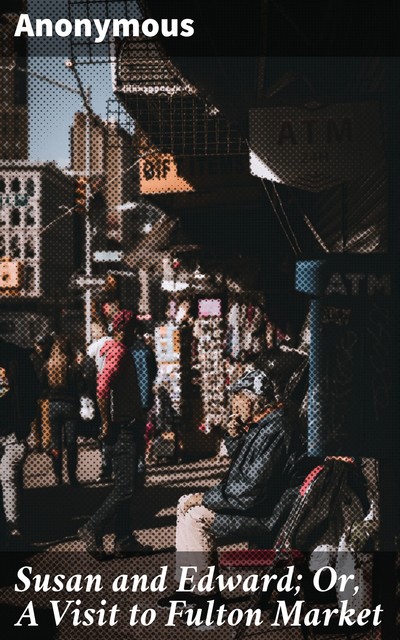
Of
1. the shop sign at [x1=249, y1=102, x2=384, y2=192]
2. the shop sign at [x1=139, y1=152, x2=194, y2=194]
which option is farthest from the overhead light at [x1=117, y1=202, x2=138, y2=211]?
the shop sign at [x1=249, y1=102, x2=384, y2=192]

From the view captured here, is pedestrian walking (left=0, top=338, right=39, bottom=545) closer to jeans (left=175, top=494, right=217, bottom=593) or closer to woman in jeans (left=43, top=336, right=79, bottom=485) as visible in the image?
woman in jeans (left=43, top=336, right=79, bottom=485)

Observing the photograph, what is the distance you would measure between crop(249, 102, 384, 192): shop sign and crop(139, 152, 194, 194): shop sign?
2382 mm

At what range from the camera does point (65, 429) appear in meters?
7.71

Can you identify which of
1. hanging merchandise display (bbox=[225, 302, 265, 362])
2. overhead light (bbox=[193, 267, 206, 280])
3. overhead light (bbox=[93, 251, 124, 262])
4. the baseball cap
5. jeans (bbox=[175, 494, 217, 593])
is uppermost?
overhead light (bbox=[93, 251, 124, 262])

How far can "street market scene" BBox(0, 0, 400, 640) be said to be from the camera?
4.82m

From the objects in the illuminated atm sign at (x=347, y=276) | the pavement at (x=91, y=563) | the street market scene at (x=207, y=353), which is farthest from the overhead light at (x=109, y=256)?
the illuminated atm sign at (x=347, y=276)

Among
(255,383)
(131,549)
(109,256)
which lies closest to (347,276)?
(255,383)

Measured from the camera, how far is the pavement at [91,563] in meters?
5.27

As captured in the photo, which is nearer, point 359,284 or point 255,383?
point 359,284

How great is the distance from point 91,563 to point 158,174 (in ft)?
10.5

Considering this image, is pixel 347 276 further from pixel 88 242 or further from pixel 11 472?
pixel 88 242

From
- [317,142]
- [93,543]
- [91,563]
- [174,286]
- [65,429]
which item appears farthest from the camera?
[174,286]

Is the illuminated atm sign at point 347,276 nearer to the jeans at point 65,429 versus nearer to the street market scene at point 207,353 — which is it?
the street market scene at point 207,353

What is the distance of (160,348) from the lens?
29.4 feet
